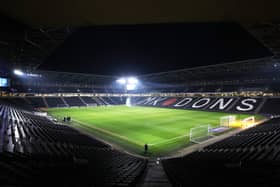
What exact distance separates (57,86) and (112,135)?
137 ft

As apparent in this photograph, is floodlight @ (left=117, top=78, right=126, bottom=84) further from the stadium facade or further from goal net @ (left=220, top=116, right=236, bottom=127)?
goal net @ (left=220, top=116, right=236, bottom=127)

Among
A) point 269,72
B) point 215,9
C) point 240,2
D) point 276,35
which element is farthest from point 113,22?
point 269,72

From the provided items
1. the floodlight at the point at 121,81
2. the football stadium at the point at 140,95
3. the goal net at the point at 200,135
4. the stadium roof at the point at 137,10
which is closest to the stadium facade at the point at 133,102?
the football stadium at the point at 140,95

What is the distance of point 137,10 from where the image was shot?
6.19 m

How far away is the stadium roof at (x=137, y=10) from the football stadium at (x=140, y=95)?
0.13 ft

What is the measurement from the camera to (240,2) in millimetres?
5473

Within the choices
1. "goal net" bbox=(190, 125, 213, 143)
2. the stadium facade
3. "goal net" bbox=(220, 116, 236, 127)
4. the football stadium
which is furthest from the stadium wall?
"goal net" bbox=(190, 125, 213, 143)

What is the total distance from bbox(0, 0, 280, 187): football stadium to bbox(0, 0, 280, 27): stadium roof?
39 millimetres

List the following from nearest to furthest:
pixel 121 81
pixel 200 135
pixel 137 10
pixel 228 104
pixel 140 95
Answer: pixel 137 10 → pixel 200 135 → pixel 228 104 → pixel 140 95 → pixel 121 81

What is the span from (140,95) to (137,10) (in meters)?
55.9

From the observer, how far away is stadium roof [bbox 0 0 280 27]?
5633 mm

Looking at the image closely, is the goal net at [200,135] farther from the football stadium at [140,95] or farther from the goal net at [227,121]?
the goal net at [227,121]

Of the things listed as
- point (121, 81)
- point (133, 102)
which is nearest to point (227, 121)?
point (133, 102)

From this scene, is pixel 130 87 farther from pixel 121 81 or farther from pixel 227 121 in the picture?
pixel 227 121
